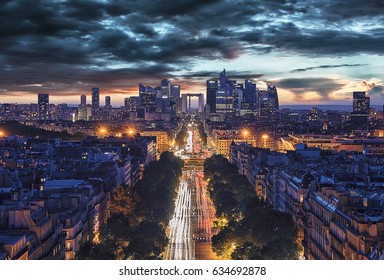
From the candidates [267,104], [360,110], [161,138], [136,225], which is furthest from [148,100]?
[136,225]

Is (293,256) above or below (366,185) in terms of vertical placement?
below

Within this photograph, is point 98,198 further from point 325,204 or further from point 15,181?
point 325,204

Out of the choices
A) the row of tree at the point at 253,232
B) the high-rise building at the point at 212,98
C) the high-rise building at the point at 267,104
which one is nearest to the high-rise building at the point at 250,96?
the high-rise building at the point at 267,104

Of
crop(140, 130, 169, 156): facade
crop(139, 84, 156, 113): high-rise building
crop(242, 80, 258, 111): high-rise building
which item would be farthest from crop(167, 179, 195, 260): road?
crop(242, 80, 258, 111): high-rise building

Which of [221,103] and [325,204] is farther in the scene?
[221,103]

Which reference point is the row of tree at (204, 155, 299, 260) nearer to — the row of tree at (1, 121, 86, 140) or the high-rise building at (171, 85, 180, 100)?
the row of tree at (1, 121, 86, 140)
